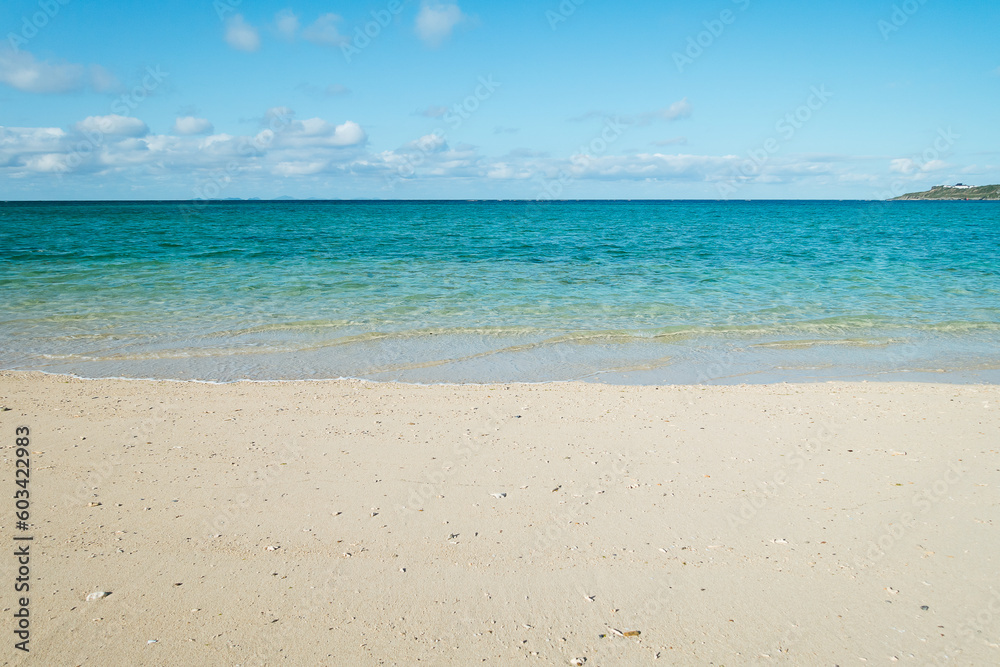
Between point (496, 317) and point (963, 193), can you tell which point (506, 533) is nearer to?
point (496, 317)

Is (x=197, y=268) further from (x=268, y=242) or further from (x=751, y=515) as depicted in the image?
(x=751, y=515)

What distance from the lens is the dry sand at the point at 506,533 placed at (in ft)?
10.0

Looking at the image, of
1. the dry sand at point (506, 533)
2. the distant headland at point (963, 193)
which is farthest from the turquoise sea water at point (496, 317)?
the distant headland at point (963, 193)

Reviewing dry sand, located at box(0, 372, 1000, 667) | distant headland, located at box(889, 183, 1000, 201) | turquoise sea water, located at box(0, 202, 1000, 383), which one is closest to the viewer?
dry sand, located at box(0, 372, 1000, 667)

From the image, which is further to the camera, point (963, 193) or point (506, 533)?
point (963, 193)

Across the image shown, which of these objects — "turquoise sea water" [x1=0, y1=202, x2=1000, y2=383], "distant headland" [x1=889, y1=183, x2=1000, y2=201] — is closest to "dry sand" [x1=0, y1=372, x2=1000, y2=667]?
"turquoise sea water" [x1=0, y1=202, x2=1000, y2=383]

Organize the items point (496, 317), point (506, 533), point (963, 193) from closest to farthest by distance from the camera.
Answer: point (506, 533) → point (496, 317) → point (963, 193)

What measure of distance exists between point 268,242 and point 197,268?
37.4ft

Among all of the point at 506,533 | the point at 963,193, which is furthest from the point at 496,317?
the point at 963,193

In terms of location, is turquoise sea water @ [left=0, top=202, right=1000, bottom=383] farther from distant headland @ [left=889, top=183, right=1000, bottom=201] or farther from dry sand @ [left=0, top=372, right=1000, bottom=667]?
distant headland @ [left=889, top=183, right=1000, bottom=201]

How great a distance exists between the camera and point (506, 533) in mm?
3979

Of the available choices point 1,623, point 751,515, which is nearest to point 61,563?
point 1,623

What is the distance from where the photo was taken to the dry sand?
3053 mm

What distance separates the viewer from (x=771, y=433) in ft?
18.7
